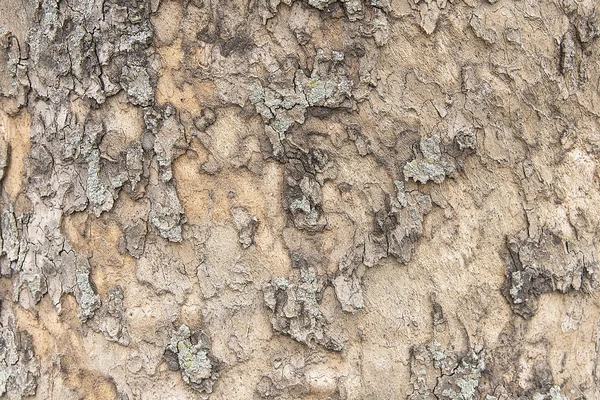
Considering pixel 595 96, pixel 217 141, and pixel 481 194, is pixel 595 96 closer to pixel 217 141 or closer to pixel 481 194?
pixel 481 194

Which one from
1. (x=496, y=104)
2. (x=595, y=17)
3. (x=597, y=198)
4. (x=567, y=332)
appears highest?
(x=595, y=17)

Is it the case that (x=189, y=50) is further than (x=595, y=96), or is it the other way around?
(x=595, y=96)

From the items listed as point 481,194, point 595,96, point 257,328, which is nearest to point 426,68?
point 481,194

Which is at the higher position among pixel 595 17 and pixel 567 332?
pixel 595 17

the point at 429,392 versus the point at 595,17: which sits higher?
the point at 595,17

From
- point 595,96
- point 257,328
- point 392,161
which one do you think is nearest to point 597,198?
point 595,96

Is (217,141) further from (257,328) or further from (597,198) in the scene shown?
(597,198)
